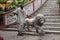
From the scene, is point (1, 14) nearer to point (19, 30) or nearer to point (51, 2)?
point (19, 30)

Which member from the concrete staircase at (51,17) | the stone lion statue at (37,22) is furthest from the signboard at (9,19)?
the stone lion statue at (37,22)

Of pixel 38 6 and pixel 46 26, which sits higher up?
pixel 38 6

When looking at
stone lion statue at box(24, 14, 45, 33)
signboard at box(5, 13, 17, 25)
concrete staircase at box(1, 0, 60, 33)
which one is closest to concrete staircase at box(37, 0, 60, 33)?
concrete staircase at box(1, 0, 60, 33)

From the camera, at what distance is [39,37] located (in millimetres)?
13500

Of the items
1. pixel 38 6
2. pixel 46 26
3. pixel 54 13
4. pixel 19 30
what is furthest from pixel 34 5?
pixel 19 30

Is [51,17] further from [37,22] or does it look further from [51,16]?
[37,22]

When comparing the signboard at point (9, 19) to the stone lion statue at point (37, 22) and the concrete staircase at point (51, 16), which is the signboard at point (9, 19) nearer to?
the concrete staircase at point (51, 16)

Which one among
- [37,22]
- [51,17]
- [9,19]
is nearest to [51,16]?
[51,17]

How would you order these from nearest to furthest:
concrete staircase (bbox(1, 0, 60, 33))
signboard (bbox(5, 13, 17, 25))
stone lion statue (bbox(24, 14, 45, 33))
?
1. stone lion statue (bbox(24, 14, 45, 33))
2. concrete staircase (bbox(1, 0, 60, 33))
3. signboard (bbox(5, 13, 17, 25))

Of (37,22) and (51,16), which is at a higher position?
(51,16)

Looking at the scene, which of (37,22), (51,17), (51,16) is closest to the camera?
(37,22)

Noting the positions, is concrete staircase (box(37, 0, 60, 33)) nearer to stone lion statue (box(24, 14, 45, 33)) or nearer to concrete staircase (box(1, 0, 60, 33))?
concrete staircase (box(1, 0, 60, 33))

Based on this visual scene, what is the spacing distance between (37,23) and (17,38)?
148 cm

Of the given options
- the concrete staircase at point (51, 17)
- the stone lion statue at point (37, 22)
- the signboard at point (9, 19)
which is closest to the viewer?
the stone lion statue at point (37, 22)
